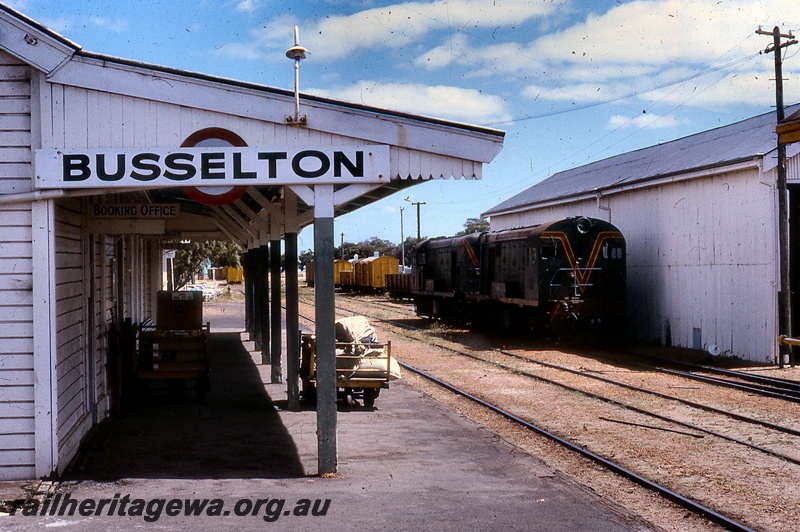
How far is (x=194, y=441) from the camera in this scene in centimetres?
920

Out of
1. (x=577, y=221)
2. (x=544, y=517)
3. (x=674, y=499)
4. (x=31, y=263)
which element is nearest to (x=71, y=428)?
(x=31, y=263)

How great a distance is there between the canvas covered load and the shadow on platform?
1.23 m

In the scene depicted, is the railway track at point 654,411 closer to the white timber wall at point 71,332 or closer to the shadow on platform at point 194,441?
the shadow on platform at point 194,441

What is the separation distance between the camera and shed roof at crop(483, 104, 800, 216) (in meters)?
18.4

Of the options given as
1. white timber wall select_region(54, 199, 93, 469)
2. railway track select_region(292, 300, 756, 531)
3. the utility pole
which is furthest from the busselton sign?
the utility pole

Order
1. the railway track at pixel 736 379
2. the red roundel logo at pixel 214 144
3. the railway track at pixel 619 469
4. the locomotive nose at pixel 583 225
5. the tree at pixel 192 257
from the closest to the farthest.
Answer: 1. the railway track at pixel 619 469
2. the red roundel logo at pixel 214 144
3. the railway track at pixel 736 379
4. the locomotive nose at pixel 583 225
5. the tree at pixel 192 257

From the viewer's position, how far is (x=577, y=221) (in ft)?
66.9

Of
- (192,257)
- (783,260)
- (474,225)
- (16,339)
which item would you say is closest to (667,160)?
(783,260)

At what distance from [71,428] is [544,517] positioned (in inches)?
207

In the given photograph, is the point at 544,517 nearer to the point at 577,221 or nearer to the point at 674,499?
the point at 674,499

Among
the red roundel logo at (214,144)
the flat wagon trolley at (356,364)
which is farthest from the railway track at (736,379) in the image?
the red roundel logo at (214,144)

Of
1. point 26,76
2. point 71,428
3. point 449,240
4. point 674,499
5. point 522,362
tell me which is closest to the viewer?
point 674,499

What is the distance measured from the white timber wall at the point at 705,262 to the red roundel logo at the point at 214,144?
1306 cm

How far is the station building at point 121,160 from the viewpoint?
735 cm
